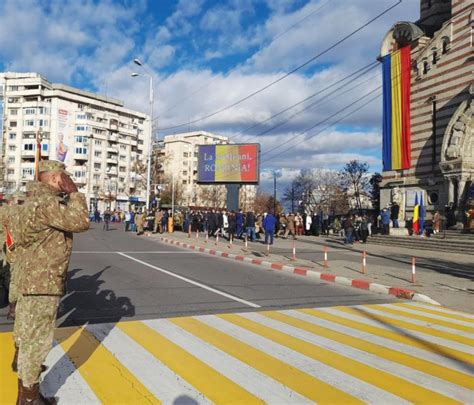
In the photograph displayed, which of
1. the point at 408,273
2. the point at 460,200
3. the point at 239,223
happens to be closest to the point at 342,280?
the point at 408,273

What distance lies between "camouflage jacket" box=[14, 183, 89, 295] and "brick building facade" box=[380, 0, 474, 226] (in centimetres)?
2712

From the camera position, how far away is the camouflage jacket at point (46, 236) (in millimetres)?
3596

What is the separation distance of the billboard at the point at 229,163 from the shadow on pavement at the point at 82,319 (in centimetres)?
2461

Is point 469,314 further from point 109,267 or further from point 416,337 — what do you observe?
point 109,267

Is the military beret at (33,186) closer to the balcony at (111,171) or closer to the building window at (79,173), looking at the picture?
the building window at (79,173)

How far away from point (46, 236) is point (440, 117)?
31.4 metres

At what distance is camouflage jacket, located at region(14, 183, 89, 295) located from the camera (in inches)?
142

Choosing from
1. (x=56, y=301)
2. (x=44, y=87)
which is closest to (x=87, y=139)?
(x=44, y=87)

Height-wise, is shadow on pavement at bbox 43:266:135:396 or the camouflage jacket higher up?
the camouflage jacket

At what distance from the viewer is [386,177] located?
35.2 metres

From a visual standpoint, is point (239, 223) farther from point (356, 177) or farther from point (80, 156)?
point (80, 156)

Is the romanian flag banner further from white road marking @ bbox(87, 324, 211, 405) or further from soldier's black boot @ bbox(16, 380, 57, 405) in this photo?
soldier's black boot @ bbox(16, 380, 57, 405)

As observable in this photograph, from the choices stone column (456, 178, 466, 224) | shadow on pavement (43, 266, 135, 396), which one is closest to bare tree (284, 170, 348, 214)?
stone column (456, 178, 466, 224)

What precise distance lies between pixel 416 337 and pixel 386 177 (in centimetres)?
3004
